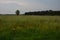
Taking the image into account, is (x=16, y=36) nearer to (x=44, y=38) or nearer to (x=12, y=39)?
(x=12, y=39)

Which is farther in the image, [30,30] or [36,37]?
[30,30]

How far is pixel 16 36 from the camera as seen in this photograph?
354 inches

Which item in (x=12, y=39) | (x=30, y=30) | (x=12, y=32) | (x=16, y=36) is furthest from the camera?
(x=30, y=30)

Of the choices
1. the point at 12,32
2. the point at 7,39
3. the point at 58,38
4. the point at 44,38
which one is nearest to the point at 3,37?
the point at 7,39

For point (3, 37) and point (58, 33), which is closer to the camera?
point (3, 37)

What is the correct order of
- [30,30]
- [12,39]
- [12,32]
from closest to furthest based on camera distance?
1. [12,39]
2. [12,32]
3. [30,30]

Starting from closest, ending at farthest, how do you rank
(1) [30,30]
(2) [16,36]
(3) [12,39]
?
(3) [12,39]
(2) [16,36]
(1) [30,30]

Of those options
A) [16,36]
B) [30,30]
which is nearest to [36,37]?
[16,36]

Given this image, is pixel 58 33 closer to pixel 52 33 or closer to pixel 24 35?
pixel 52 33

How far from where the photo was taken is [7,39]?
8.44m

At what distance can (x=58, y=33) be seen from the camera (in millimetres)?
9695

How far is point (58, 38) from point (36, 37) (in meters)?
0.99

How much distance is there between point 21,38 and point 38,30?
187 centimetres

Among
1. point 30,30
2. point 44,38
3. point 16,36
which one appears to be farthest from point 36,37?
point 30,30
